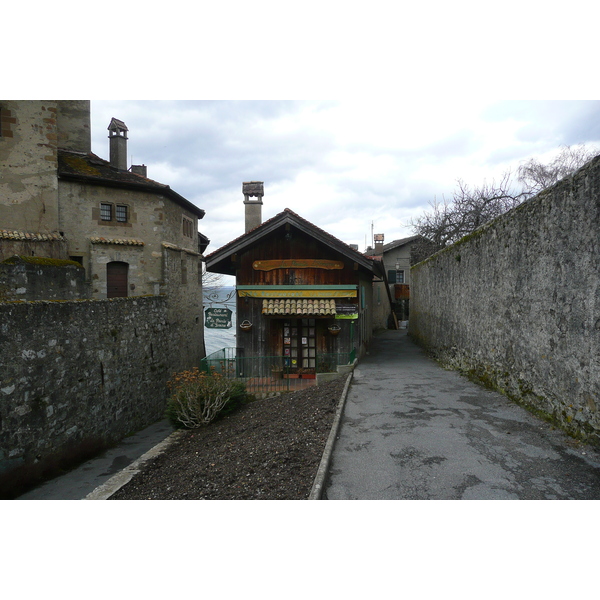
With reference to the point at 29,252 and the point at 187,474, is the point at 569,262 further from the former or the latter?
the point at 29,252

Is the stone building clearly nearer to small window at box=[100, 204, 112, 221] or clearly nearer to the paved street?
small window at box=[100, 204, 112, 221]

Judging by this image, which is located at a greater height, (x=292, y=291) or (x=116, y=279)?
(x=116, y=279)

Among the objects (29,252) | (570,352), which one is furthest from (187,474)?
(29,252)

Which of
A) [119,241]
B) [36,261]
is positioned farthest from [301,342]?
[119,241]

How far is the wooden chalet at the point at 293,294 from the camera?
11.5 m

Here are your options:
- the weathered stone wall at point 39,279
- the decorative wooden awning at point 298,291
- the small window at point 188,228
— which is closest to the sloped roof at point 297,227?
the decorative wooden awning at point 298,291

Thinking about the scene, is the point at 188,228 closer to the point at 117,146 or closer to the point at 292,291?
the point at 117,146

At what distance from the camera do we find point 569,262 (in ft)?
17.8

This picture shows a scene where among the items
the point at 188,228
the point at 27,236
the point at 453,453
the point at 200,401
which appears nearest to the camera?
the point at 453,453

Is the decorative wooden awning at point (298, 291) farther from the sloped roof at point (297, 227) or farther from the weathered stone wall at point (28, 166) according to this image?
the weathered stone wall at point (28, 166)

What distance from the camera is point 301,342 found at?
1205 cm

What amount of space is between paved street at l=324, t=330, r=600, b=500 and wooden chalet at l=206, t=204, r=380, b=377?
12.0ft

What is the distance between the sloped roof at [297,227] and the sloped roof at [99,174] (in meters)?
6.43

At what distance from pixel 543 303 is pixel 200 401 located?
7411 millimetres
